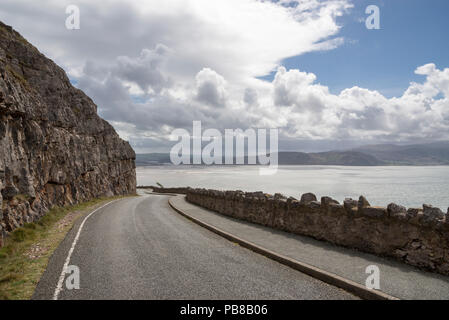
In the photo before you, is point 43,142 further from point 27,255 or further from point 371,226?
point 371,226

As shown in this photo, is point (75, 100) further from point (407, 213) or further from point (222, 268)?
point (407, 213)

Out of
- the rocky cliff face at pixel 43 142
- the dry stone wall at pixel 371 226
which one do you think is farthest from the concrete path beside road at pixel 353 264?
the rocky cliff face at pixel 43 142

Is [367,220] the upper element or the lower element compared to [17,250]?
upper

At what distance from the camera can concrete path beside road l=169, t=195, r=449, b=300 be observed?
19.2 ft

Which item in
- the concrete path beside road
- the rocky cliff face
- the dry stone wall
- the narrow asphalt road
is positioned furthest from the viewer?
the rocky cliff face

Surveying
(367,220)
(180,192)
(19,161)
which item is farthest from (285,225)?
(180,192)

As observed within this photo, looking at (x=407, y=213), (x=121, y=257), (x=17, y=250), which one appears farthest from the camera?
(x=17, y=250)

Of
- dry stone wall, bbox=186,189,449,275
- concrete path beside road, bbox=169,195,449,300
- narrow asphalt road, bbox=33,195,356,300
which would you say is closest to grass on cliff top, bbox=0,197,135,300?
narrow asphalt road, bbox=33,195,356,300

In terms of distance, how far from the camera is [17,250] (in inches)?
433

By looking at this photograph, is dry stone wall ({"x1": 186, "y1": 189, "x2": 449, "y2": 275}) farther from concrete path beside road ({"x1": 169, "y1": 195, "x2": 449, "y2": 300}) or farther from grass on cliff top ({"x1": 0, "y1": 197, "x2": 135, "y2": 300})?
grass on cliff top ({"x1": 0, "y1": 197, "x2": 135, "y2": 300})

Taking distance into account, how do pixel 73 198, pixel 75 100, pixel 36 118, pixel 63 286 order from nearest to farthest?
pixel 63 286 → pixel 36 118 → pixel 73 198 → pixel 75 100

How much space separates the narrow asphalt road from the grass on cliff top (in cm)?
33

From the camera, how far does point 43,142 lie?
67.7 feet
